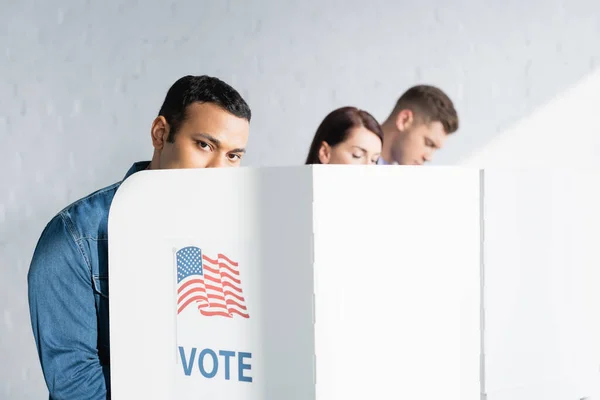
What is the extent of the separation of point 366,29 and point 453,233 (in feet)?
6.17

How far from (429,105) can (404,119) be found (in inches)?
3.7

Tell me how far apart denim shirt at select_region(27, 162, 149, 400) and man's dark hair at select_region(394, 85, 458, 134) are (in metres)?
1.67

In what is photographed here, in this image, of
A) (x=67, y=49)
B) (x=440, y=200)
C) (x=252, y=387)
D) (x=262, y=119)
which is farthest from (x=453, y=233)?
(x=67, y=49)

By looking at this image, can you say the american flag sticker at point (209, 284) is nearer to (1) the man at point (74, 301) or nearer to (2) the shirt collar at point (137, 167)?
(1) the man at point (74, 301)

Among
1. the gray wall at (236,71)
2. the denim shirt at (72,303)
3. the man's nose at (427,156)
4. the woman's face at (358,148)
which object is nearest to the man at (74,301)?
the denim shirt at (72,303)

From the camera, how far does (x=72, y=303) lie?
0.81 m

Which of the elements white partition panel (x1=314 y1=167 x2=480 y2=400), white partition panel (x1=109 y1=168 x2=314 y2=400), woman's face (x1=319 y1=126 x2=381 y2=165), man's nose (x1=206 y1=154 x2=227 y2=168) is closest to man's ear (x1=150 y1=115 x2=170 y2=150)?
man's nose (x1=206 y1=154 x2=227 y2=168)

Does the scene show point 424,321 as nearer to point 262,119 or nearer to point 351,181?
point 351,181

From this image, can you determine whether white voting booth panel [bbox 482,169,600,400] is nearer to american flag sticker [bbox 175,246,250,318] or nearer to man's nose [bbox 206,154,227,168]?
american flag sticker [bbox 175,246,250,318]

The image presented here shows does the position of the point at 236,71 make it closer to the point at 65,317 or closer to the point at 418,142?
the point at 418,142

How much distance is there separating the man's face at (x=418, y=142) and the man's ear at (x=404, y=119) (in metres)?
0.01

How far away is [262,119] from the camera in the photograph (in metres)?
2.35

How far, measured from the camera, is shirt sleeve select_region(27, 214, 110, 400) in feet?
2.56

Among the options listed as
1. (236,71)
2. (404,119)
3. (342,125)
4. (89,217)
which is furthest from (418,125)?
(89,217)
